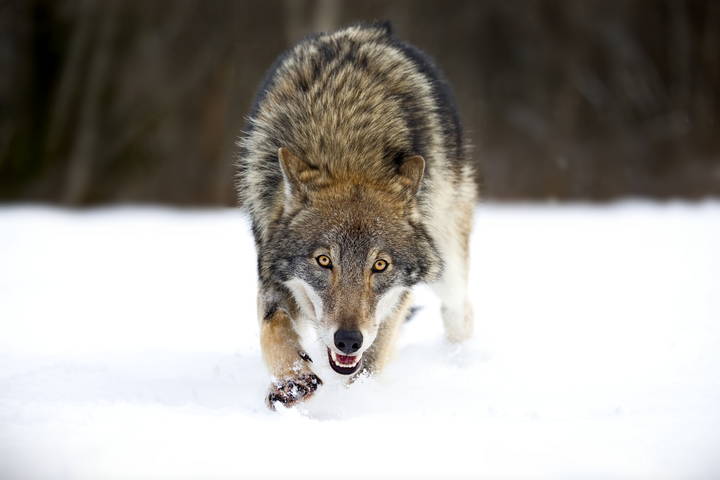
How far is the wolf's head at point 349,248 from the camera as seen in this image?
3236 mm

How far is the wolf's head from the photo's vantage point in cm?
324

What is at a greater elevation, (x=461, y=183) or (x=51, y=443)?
(x=461, y=183)

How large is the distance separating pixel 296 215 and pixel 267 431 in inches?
43.0

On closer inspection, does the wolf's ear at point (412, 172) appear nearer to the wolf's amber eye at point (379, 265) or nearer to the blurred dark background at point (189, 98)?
the wolf's amber eye at point (379, 265)

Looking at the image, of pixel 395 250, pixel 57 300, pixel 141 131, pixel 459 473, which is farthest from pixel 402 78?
pixel 141 131

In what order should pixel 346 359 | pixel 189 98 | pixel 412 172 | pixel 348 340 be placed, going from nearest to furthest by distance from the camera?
pixel 348 340 → pixel 346 359 → pixel 412 172 → pixel 189 98

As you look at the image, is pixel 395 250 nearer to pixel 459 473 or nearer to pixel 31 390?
pixel 459 473

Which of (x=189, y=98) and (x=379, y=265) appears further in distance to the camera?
(x=189, y=98)

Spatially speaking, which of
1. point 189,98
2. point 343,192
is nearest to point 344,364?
point 343,192

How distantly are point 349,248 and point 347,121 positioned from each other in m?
0.82

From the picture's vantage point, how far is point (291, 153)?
3537 millimetres

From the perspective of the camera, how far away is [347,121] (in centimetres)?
376

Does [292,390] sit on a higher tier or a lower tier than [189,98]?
lower

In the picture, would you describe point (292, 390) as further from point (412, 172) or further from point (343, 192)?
point (412, 172)
